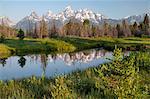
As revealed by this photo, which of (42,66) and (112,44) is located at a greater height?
(42,66)

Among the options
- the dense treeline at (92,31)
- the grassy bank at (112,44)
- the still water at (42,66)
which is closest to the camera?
the still water at (42,66)

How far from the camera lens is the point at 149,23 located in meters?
200

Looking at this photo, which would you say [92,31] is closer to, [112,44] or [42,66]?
[112,44]

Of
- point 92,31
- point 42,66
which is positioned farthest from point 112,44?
point 92,31

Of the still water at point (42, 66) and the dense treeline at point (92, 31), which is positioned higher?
the dense treeline at point (92, 31)

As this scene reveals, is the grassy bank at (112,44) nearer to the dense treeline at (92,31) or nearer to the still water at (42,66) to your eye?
the still water at (42,66)

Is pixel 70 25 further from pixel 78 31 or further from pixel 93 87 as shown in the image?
pixel 93 87

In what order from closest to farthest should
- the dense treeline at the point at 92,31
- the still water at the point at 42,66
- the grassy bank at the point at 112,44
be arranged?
the still water at the point at 42,66, the grassy bank at the point at 112,44, the dense treeline at the point at 92,31

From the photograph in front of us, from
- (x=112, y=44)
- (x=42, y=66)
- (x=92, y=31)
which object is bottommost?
(x=112, y=44)

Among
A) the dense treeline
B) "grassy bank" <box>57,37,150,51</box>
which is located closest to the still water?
"grassy bank" <box>57,37,150,51</box>

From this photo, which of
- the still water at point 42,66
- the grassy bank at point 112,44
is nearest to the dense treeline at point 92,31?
the grassy bank at point 112,44

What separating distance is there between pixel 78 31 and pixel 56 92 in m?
179

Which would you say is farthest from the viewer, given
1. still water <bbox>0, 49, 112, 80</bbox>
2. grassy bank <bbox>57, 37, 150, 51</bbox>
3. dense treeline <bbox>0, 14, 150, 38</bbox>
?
dense treeline <bbox>0, 14, 150, 38</bbox>

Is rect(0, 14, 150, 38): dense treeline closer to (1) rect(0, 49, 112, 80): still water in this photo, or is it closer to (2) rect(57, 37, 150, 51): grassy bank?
(2) rect(57, 37, 150, 51): grassy bank
